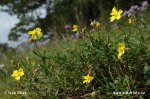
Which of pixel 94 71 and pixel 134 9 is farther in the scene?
pixel 134 9

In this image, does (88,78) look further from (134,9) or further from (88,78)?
(134,9)

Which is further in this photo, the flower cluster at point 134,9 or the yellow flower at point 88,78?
the flower cluster at point 134,9

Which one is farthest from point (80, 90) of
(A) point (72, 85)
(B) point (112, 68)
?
(B) point (112, 68)

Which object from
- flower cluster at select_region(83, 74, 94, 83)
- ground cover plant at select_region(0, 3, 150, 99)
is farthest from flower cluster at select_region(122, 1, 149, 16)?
flower cluster at select_region(83, 74, 94, 83)

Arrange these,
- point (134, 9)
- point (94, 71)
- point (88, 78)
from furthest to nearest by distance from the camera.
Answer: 1. point (134, 9)
2. point (94, 71)
3. point (88, 78)

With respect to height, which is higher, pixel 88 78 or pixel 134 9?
pixel 134 9

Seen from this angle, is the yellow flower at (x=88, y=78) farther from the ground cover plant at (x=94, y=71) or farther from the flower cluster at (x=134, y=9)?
the flower cluster at (x=134, y=9)

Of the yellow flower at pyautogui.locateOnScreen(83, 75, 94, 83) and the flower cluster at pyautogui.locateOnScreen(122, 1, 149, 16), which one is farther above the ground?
the flower cluster at pyautogui.locateOnScreen(122, 1, 149, 16)

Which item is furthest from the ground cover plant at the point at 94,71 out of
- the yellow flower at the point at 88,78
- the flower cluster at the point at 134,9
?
the flower cluster at the point at 134,9

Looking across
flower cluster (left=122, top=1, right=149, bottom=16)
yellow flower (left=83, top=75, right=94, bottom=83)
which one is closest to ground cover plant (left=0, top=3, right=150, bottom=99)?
yellow flower (left=83, top=75, right=94, bottom=83)

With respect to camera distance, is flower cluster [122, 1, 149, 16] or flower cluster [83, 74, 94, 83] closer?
flower cluster [83, 74, 94, 83]

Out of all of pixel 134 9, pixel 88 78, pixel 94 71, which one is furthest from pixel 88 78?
pixel 134 9

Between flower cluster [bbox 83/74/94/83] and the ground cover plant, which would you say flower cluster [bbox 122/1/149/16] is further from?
flower cluster [bbox 83/74/94/83]
